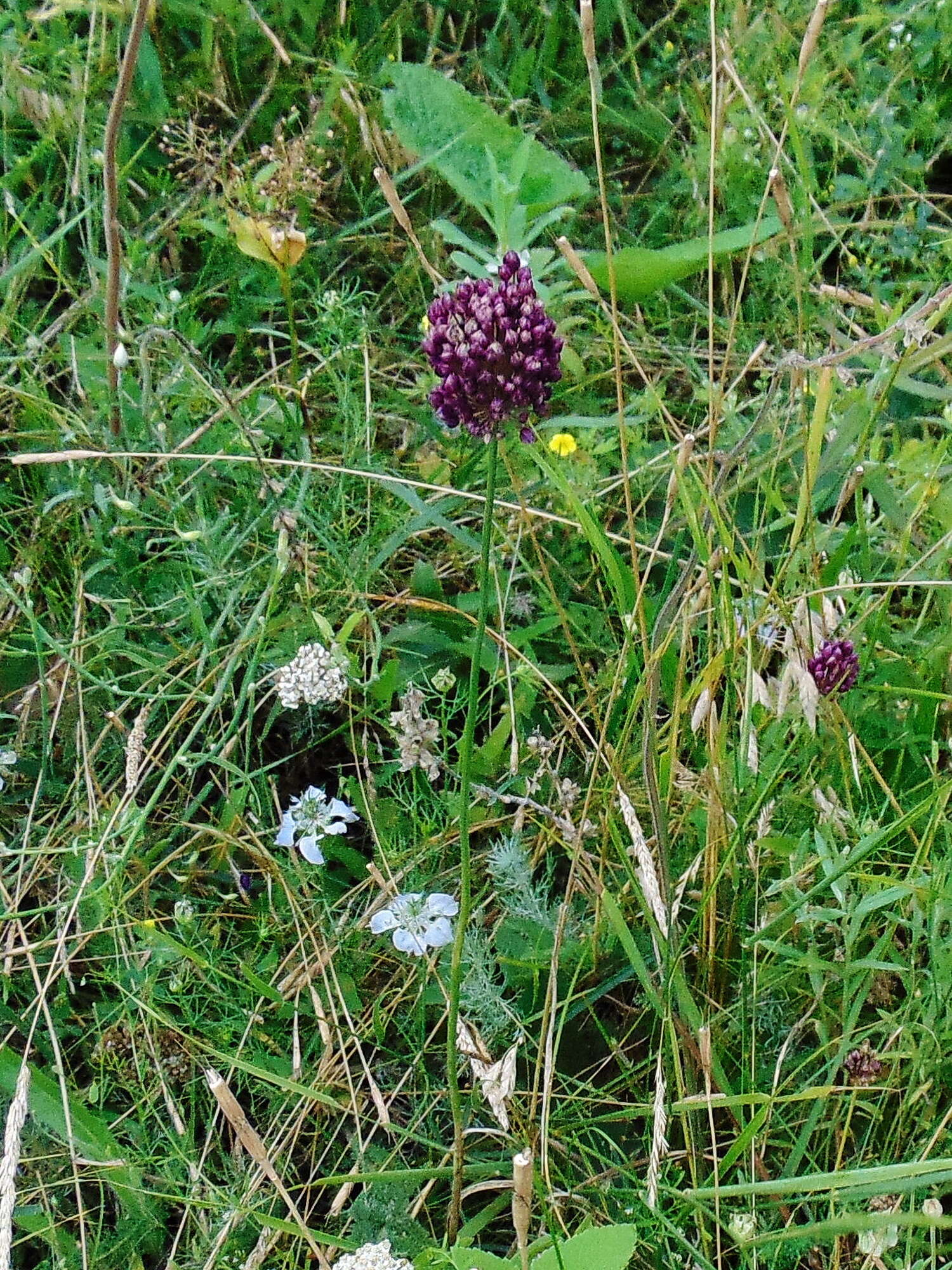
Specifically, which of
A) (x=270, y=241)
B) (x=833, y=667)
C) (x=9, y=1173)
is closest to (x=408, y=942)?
(x=9, y=1173)

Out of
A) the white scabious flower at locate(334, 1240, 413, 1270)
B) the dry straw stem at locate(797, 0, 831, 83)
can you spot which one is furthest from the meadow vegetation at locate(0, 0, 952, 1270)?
the dry straw stem at locate(797, 0, 831, 83)

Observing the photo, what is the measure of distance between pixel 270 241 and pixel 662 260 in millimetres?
697

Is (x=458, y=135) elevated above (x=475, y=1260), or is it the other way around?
(x=458, y=135)

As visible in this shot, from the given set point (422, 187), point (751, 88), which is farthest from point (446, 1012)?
point (751, 88)

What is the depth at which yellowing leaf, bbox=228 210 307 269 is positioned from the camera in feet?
5.83

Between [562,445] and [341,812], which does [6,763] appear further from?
[562,445]

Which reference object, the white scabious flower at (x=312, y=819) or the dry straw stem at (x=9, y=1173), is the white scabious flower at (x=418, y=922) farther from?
the dry straw stem at (x=9, y=1173)

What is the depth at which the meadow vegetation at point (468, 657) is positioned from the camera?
128 centimetres

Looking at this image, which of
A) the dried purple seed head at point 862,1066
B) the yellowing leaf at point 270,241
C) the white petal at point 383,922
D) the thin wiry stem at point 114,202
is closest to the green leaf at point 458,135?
the yellowing leaf at point 270,241

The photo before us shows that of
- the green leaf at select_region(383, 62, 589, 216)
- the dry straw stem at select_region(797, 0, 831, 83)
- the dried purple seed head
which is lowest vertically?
the dried purple seed head

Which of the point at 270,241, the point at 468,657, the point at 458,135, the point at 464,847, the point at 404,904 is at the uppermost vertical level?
the point at 458,135

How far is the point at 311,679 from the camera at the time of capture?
1.56 m

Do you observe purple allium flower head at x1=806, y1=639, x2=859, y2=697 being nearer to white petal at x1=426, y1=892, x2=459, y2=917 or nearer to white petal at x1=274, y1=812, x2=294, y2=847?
white petal at x1=426, y1=892, x2=459, y2=917

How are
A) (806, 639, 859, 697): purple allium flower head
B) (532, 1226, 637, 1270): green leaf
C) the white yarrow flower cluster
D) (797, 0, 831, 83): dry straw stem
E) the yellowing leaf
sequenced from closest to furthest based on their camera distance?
(532, 1226, 637, 1270): green leaf < (797, 0, 831, 83): dry straw stem < (806, 639, 859, 697): purple allium flower head < the white yarrow flower cluster < the yellowing leaf
